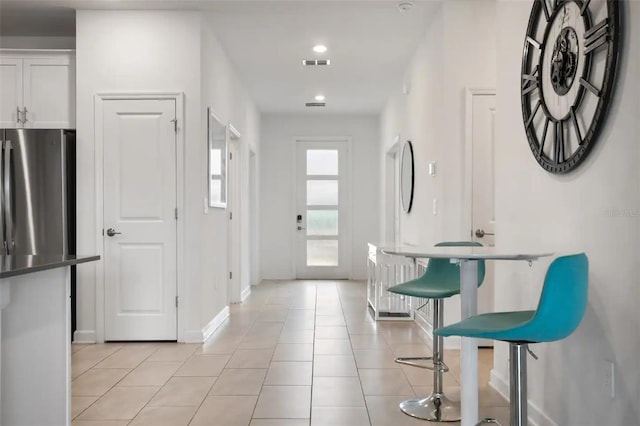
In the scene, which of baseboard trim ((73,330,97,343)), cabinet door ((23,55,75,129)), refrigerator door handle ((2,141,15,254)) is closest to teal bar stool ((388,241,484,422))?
baseboard trim ((73,330,97,343))

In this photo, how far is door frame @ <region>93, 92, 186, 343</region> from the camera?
4062 mm

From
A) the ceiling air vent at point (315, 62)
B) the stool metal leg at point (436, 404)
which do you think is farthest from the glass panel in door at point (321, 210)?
the stool metal leg at point (436, 404)

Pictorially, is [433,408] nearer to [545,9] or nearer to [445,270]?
[445,270]

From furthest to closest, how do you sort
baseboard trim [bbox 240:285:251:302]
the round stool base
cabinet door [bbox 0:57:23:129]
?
1. baseboard trim [bbox 240:285:251:302]
2. cabinet door [bbox 0:57:23:129]
3. the round stool base

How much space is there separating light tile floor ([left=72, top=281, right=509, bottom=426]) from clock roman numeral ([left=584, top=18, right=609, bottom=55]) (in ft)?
5.84

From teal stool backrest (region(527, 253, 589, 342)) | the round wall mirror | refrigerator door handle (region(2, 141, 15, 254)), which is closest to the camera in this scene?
teal stool backrest (region(527, 253, 589, 342))

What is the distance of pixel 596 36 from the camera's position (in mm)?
1873

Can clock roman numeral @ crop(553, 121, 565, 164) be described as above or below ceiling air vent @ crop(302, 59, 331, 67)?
below

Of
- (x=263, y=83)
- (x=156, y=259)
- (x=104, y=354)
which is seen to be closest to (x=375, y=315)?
(x=156, y=259)

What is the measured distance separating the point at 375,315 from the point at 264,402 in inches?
94.4

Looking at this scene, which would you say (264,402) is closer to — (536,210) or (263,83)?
(536,210)

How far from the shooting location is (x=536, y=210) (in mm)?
2457

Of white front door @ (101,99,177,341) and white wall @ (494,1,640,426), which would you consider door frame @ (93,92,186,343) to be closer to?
white front door @ (101,99,177,341)

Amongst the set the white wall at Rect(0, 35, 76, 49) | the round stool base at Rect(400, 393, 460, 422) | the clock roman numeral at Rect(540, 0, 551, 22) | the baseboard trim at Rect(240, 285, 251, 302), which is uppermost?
the white wall at Rect(0, 35, 76, 49)
